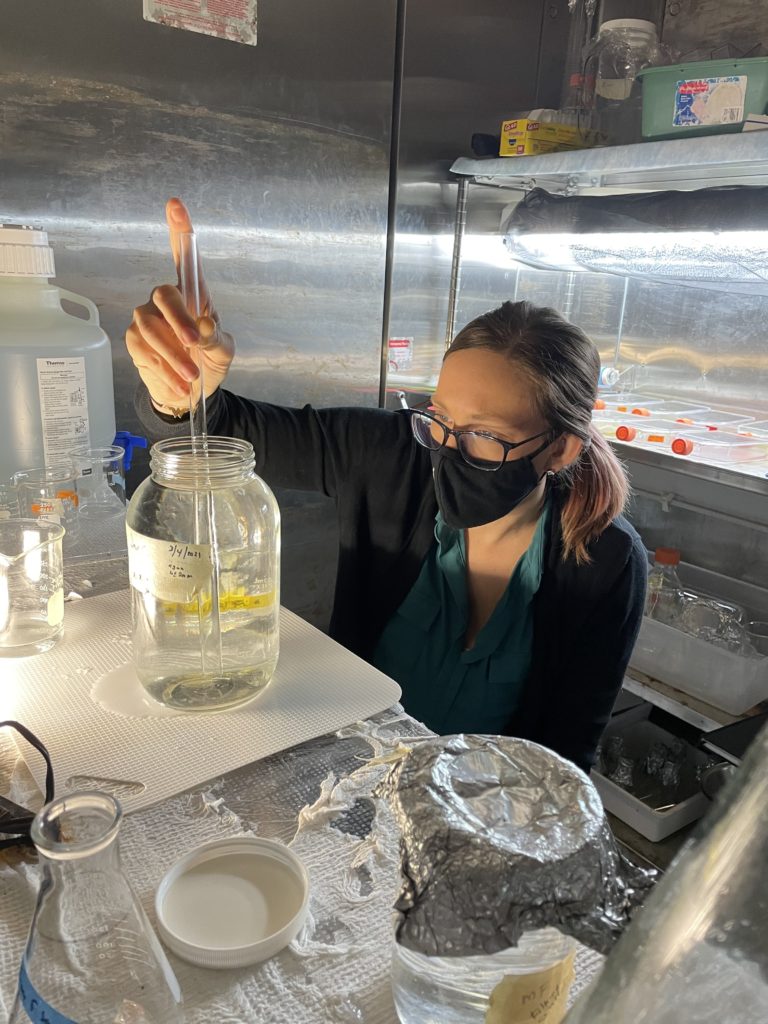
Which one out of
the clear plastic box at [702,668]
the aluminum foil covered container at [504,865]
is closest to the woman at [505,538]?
the clear plastic box at [702,668]

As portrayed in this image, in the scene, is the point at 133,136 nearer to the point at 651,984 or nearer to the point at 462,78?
the point at 462,78

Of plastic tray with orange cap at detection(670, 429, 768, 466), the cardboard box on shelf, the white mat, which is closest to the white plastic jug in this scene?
the white mat

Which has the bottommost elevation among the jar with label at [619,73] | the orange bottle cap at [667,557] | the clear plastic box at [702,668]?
the clear plastic box at [702,668]

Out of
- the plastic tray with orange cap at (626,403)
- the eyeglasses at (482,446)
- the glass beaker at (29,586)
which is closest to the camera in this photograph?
the glass beaker at (29,586)

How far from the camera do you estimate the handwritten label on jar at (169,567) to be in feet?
2.38

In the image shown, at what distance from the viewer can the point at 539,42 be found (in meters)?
2.03

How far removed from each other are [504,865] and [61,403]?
113 cm

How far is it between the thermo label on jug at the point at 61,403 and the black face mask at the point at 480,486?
A: 2.01 feet

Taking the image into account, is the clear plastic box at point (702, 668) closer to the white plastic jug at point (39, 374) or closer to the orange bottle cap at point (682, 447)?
the orange bottle cap at point (682, 447)

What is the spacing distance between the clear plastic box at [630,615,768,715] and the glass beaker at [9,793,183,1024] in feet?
5.06

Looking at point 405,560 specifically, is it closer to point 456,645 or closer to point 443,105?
point 456,645

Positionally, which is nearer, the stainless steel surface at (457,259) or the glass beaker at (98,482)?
the glass beaker at (98,482)

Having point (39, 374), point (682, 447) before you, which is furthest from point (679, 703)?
point (39, 374)

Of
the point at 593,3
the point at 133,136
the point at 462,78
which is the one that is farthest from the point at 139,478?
the point at 593,3
